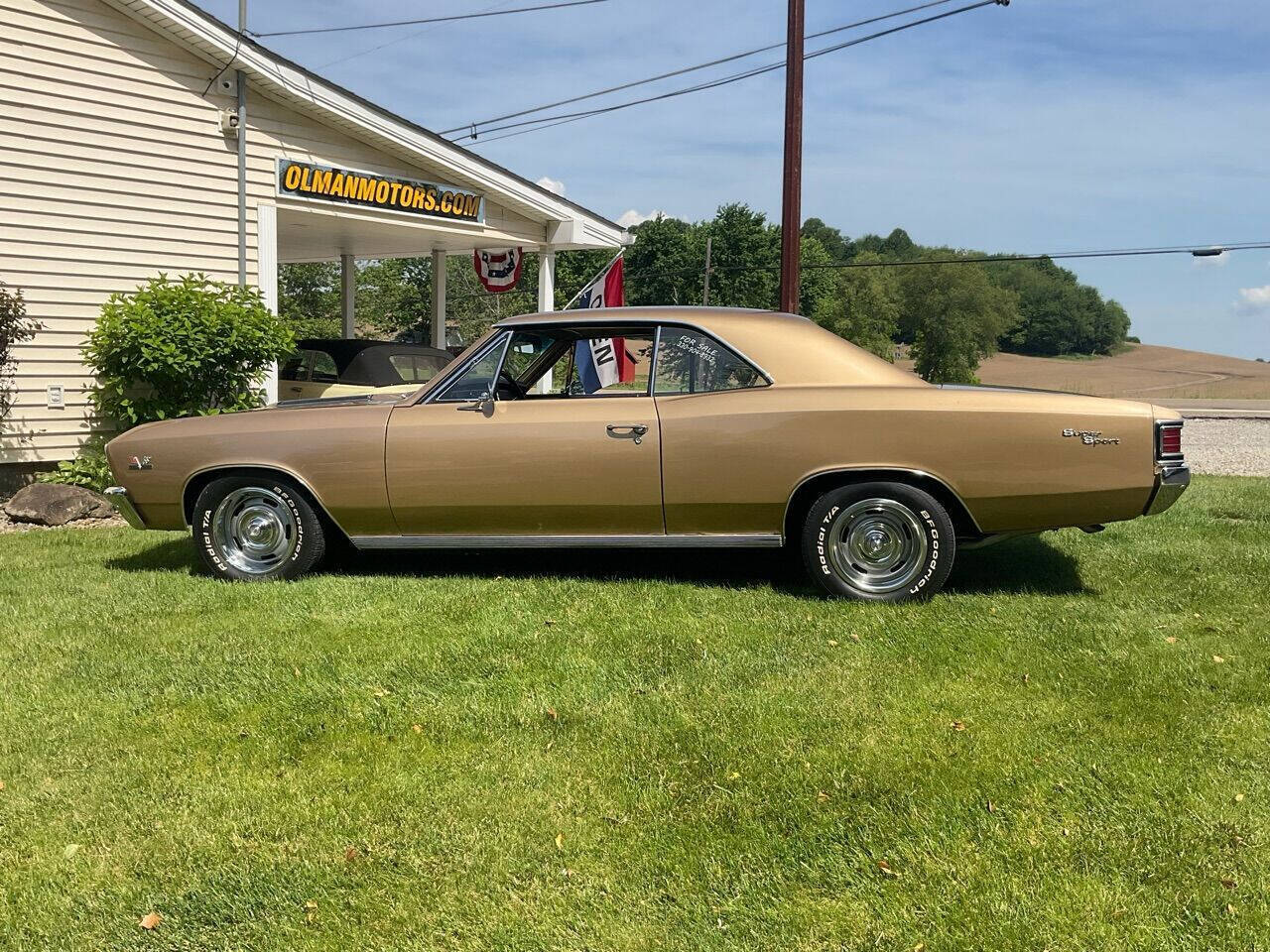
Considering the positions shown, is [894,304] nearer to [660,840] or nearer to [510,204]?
[510,204]

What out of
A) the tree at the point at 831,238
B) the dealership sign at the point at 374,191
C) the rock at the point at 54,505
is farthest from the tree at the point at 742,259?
the rock at the point at 54,505

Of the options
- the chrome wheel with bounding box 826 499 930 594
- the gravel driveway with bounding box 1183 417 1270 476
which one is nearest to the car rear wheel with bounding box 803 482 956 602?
the chrome wheel with bounding box 826 499 930 594

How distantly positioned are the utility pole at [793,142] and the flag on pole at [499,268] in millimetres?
4907

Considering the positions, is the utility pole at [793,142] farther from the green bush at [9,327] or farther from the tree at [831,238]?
the tree at [831,238]

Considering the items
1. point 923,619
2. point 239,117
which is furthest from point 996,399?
point 239,117

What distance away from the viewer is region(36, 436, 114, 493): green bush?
9.42 metres

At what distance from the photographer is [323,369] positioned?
1184 centimetres

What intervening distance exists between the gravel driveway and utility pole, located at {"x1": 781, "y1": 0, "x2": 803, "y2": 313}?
18.8ft

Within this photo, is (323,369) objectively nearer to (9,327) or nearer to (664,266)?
(9,327)

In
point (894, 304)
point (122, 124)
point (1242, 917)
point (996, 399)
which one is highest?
point (894, 304)

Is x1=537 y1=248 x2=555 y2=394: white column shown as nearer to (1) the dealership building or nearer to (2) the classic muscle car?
(1) the dealership building

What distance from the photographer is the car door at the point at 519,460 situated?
5348 mm

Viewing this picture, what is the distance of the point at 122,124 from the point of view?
959cm

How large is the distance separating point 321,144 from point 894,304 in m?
76.9
